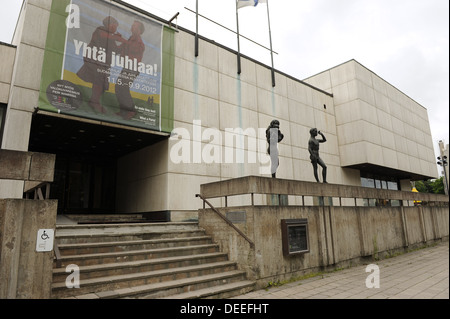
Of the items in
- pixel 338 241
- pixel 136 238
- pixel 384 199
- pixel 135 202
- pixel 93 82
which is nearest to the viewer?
pixel 136 238

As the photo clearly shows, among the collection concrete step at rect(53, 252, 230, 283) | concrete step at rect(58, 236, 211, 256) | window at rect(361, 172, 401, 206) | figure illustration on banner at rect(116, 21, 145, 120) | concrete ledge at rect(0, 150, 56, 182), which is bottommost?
concrete step at rect(53, 252, 230, 283)

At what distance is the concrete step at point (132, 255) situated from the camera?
6.14m

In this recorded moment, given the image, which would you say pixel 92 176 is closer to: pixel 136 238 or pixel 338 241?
pixel 136 238

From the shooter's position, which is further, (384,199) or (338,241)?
(384,199)

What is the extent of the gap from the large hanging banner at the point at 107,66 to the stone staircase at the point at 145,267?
4.83 meters

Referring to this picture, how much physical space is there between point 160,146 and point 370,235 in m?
9.35

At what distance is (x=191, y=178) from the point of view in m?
13.4

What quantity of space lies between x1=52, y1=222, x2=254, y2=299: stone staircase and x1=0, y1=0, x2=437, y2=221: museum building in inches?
169

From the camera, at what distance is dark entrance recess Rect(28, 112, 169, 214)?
1166cm

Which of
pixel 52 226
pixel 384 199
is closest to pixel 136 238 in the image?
pixel 52 226
